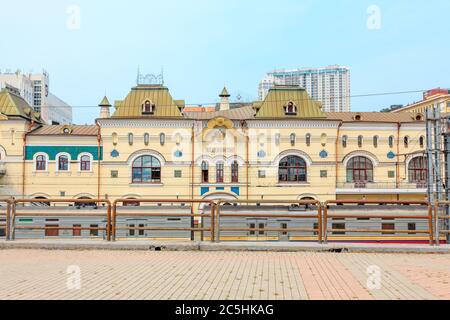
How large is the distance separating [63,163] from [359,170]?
2416 cm

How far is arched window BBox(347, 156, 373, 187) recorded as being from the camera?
39719 millimetres

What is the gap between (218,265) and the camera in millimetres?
10070

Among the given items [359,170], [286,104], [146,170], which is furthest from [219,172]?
[359,170]

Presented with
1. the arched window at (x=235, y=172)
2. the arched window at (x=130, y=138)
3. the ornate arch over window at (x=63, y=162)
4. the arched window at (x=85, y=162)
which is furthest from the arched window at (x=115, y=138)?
the arched window at (x=235, y=172)

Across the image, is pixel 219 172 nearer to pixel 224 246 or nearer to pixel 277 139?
pixel 277 139

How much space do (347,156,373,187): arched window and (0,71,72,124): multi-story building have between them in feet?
279

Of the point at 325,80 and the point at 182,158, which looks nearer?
the point at 182,158

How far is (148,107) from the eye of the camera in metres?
39.0

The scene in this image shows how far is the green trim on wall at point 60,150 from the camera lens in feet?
125

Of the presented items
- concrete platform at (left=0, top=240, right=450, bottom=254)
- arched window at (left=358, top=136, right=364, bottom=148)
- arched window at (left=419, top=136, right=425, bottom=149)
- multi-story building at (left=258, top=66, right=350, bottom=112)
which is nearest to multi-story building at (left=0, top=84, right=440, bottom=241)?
arched window at (left=358, top=136, right=364, bottom=148)

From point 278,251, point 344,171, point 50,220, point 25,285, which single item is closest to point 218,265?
point 278,251

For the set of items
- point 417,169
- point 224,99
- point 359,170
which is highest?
point 224,99

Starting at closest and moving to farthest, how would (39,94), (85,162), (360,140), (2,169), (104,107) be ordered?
(2,169) → (85,162) → (360,140) → (104,107) → (39,94)

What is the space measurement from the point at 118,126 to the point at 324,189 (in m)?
17.2
